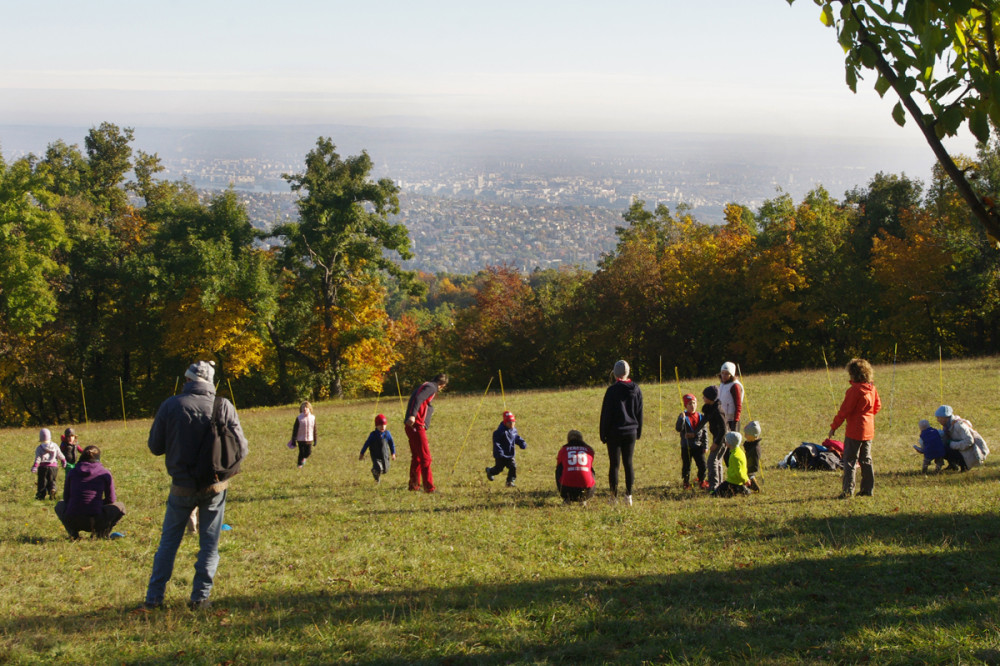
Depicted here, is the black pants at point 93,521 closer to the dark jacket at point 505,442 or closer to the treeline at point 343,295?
the dark jacket at point 505,442

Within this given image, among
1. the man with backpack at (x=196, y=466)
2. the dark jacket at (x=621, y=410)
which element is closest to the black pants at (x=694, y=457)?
the dark jacket at (x=621, y=410)

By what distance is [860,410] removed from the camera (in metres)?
10.0

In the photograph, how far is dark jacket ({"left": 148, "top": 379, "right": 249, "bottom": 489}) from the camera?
635 centimetres

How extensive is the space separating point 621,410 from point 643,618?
4.66m

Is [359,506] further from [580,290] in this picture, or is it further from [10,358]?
[580,290]

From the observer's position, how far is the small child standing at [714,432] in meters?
11.4

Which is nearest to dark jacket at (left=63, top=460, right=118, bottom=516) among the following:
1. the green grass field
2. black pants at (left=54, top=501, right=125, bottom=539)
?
black pants at (left=54, top=501, right=125, bottom=539)

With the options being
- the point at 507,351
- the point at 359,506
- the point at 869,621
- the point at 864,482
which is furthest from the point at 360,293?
the point at 869,621

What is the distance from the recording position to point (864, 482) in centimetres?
1050

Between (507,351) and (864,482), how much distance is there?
155 feet

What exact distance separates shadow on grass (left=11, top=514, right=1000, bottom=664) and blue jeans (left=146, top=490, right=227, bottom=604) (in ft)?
0.74

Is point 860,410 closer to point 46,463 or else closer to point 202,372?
point 202,372

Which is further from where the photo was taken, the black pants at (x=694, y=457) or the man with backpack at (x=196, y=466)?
the black pants at (x=694, y=457)

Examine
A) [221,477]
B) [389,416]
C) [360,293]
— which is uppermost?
[360,293]
